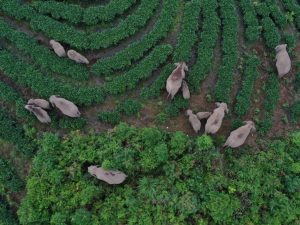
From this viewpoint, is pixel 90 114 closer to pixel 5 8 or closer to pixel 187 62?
pixel 187 62

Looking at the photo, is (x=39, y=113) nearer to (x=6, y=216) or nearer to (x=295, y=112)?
(x=6, y=216)

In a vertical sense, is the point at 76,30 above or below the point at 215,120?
above

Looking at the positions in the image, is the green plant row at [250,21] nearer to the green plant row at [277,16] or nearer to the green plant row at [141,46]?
the green plant row at [277,16]

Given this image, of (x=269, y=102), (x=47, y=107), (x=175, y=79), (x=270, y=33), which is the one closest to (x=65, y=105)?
(x=47, y=107)

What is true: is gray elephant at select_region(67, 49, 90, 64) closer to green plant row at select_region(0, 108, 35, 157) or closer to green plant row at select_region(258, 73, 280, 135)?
green plant row at select_region(0, 108, 35, 157)

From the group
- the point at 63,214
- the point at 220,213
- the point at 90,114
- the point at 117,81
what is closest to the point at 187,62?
the point at 117,81

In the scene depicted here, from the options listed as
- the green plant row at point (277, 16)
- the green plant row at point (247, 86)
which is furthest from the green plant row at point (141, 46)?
the green plant row at point (277, 16)
